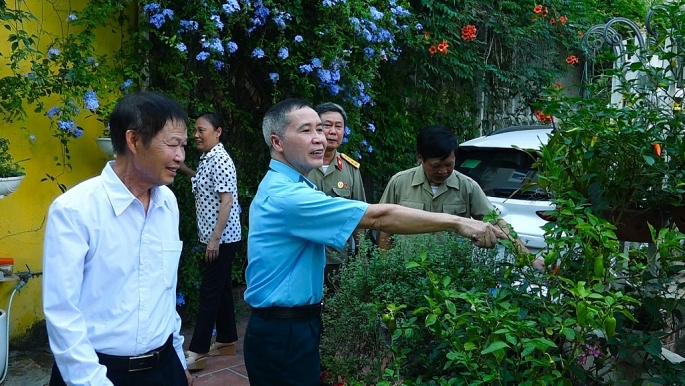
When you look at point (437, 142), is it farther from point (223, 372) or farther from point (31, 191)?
point (31, 191)

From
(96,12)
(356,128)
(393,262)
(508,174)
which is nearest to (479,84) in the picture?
A: (356,128)

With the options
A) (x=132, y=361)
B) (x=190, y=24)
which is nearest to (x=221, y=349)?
(x=190, y=24)

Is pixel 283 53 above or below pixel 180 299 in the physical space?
above

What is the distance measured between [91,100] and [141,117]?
9.30 ft

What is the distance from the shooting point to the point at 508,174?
5.75 metres

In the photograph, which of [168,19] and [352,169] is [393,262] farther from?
[168,19]

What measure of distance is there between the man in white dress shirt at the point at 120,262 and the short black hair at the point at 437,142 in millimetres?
2025

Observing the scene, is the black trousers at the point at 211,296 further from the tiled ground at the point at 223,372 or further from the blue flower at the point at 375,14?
the blue flower at the point at 375,14

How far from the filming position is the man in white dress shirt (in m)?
2.19

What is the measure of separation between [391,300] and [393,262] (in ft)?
0.82

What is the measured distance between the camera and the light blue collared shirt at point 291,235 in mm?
2654

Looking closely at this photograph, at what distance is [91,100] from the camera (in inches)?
197

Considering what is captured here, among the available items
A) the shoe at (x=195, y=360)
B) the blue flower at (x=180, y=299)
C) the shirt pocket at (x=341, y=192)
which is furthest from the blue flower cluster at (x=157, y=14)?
the shoe at (x=195, y=360)

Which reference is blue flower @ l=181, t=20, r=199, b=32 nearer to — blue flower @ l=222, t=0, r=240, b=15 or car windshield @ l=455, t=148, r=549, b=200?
blue flower @ l=222, t=0, r=240, b=15
